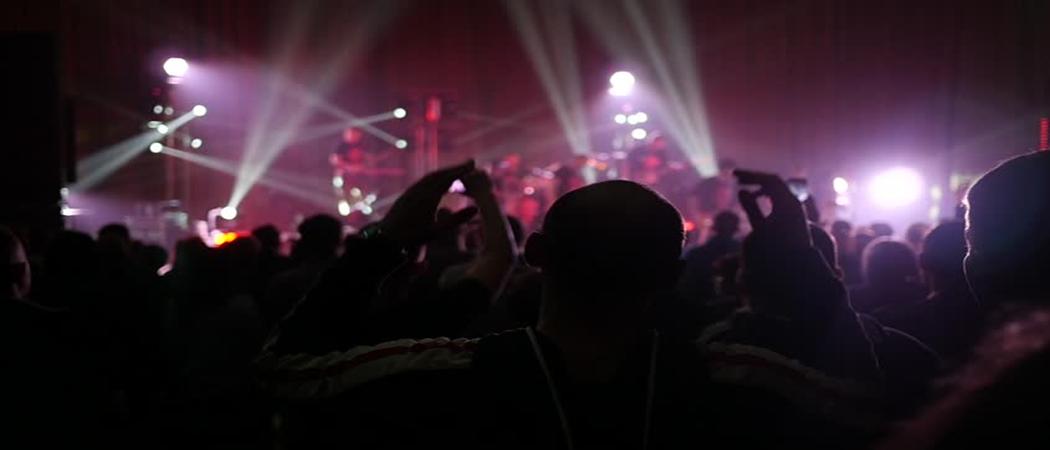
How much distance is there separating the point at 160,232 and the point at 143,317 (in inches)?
602

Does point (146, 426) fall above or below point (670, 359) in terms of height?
below

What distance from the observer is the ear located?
168 cm

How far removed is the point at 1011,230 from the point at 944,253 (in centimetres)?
236

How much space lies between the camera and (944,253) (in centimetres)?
368

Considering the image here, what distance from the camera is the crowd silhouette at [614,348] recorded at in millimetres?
1240

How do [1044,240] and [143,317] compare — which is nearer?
[1044,240]

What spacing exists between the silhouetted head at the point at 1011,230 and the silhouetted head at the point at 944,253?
77.2 inches

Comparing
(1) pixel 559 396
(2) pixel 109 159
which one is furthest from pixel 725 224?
(2) pixel 109 159

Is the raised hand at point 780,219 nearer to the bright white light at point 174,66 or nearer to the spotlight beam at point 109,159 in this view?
the bright white light at point 174,66

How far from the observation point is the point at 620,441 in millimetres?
1500

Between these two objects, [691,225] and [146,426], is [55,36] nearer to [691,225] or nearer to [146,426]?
[146,426]

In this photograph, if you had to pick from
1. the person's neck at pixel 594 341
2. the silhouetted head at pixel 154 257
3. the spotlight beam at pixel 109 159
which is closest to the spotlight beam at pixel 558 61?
the spotlight beam at pixel 109 159

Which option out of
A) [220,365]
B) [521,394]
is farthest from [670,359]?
[220,365]

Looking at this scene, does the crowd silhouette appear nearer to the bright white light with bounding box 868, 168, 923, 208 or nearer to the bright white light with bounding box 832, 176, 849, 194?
the bright white light with bounding box 832, 176, 849, 194
